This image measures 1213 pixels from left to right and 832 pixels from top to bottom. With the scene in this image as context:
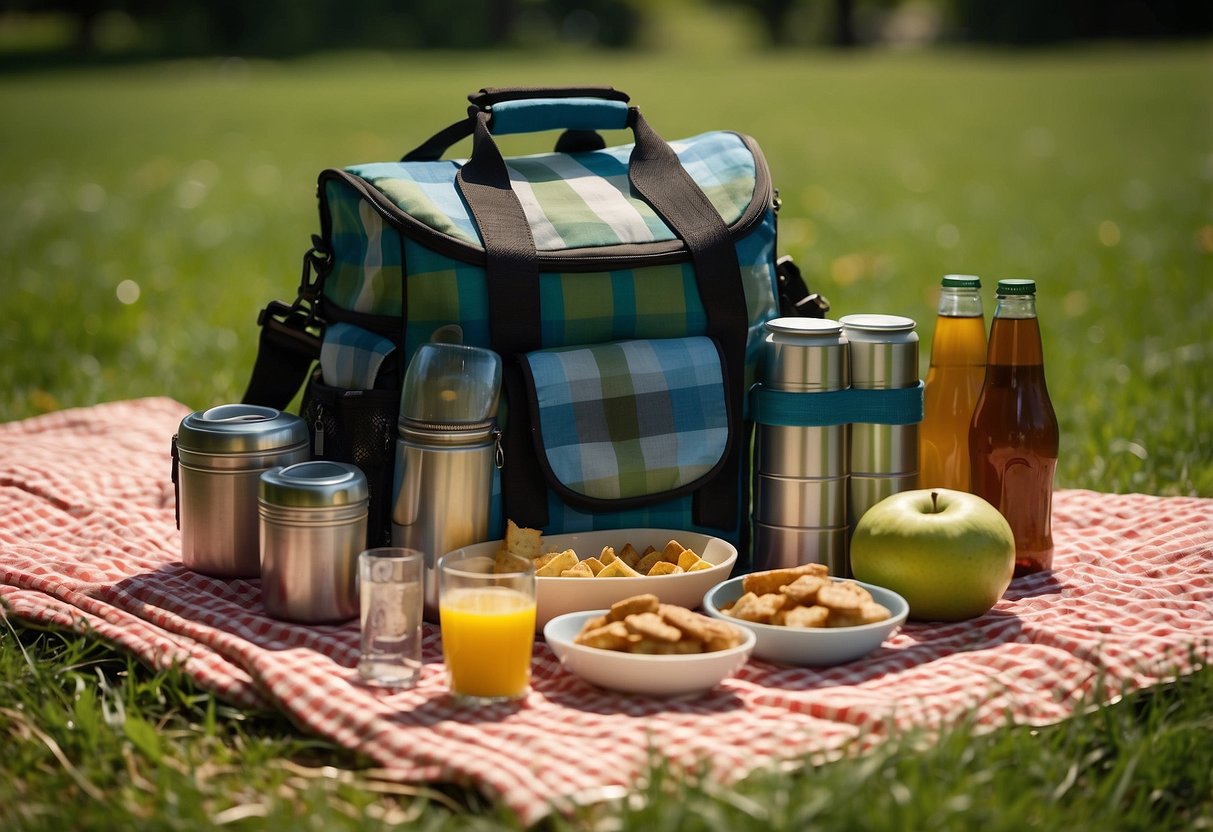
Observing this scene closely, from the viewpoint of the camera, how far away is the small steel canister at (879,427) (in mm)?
3025

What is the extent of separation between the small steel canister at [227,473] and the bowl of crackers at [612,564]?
531mm

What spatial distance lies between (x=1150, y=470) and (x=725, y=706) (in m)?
2.19

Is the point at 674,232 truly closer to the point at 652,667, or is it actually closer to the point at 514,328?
the point at 514,328

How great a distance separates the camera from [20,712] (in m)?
2.49

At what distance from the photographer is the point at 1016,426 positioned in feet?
10.1

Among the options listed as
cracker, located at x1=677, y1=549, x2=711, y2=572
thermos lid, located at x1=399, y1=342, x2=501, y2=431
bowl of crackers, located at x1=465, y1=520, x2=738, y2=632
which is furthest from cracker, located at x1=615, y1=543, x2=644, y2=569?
thermos lid, located at x1=399, y1=342, x2=501, y2=431

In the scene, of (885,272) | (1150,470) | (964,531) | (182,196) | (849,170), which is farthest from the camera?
(849,170)

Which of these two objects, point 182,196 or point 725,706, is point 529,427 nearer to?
point 725,706

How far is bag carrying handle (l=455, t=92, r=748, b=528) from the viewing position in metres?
2.95

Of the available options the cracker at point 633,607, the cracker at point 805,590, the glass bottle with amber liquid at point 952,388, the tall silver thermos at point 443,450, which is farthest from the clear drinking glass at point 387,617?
the glass bottle with amber liquid at point 952,388

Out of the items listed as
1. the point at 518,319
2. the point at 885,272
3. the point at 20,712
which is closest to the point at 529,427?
the point at 518,319

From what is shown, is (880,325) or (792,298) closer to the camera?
(880,325)

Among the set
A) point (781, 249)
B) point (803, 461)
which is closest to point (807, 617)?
point (803, 461)

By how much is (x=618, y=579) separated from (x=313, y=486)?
2.06 feet
